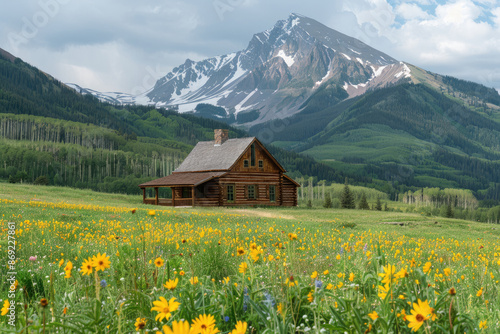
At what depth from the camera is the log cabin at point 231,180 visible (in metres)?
48.3

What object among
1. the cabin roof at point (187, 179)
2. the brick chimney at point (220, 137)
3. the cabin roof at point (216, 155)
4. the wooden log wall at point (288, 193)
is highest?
the brick chimney at point (220, 137)

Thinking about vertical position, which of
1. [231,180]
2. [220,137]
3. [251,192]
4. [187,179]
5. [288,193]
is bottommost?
[288,193]

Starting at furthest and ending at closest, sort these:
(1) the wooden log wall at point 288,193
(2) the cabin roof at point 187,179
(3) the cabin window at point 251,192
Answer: (1) the wooden log wall at point 288,193 < (3) the cabin window at point 251,192 < (2) the cabin roof at point 187,179

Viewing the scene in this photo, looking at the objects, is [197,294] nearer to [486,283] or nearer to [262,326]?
[262,326]

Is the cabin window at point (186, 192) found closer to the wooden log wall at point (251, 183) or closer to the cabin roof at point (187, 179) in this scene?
the cabin roof at point (187, 179)

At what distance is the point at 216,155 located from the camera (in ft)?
173

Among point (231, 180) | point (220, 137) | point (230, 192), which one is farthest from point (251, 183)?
point (220, 137)

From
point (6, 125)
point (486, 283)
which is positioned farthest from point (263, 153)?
point (6, 125)

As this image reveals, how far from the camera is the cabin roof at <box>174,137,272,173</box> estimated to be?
1966 inches

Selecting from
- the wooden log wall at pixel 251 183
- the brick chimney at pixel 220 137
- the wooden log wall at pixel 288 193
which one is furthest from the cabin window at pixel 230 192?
the brick chimney at pixel 220 137

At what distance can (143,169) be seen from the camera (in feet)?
464

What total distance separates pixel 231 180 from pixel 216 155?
519cm

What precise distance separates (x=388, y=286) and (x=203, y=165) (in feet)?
164

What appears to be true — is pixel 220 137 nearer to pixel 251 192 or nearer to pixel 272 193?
pixel 251 192
